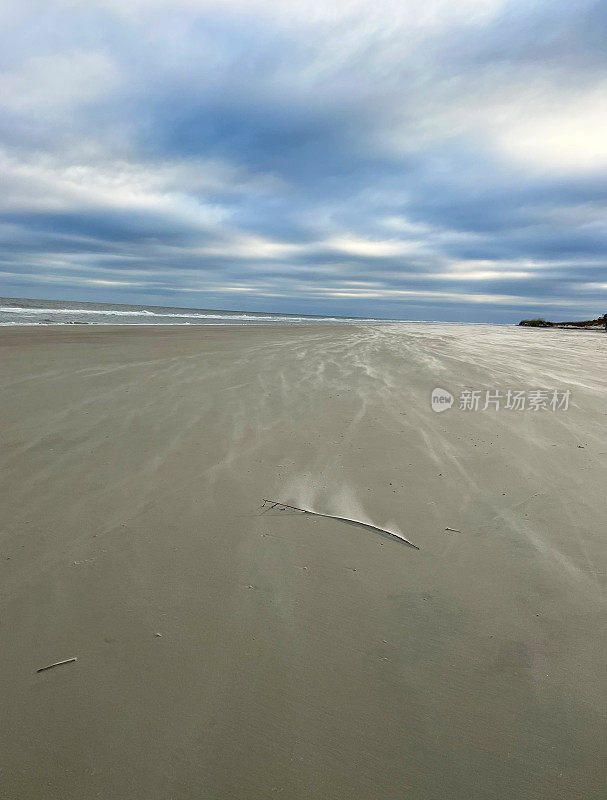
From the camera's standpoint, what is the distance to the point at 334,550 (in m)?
2.48

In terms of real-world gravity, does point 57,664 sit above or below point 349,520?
below

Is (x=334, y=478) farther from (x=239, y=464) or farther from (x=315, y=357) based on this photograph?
(x=315, y=357)

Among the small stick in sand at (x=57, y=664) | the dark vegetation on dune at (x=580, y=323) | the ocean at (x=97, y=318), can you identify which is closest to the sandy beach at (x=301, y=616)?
the small stick in sand at (x=57, y=664)

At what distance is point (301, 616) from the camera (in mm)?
1992

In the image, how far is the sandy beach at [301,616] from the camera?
1.38 meters

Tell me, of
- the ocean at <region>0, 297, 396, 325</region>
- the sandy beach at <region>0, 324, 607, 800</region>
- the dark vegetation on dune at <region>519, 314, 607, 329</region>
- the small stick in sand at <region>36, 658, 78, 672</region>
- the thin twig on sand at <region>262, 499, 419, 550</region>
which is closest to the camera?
the sandy beach at <region>0, 324, 607, 800</region>

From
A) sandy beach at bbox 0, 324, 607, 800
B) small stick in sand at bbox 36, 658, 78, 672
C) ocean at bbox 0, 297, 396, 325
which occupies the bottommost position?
small stick in sand at bbox 36, 658, 78, 672

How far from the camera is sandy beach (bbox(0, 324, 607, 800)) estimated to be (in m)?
1.38

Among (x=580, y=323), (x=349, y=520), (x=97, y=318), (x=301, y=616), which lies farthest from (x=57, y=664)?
(x=580, y=323)

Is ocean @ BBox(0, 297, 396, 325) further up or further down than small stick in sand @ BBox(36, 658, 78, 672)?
further up

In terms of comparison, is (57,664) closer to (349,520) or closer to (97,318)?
(349,520)

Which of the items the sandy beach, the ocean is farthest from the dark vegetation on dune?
the sandy beach

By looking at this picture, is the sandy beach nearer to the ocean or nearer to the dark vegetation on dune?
the ocean

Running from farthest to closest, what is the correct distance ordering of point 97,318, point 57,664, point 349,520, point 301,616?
point 97,318
point 349,520
point 301,616
point 57,664
